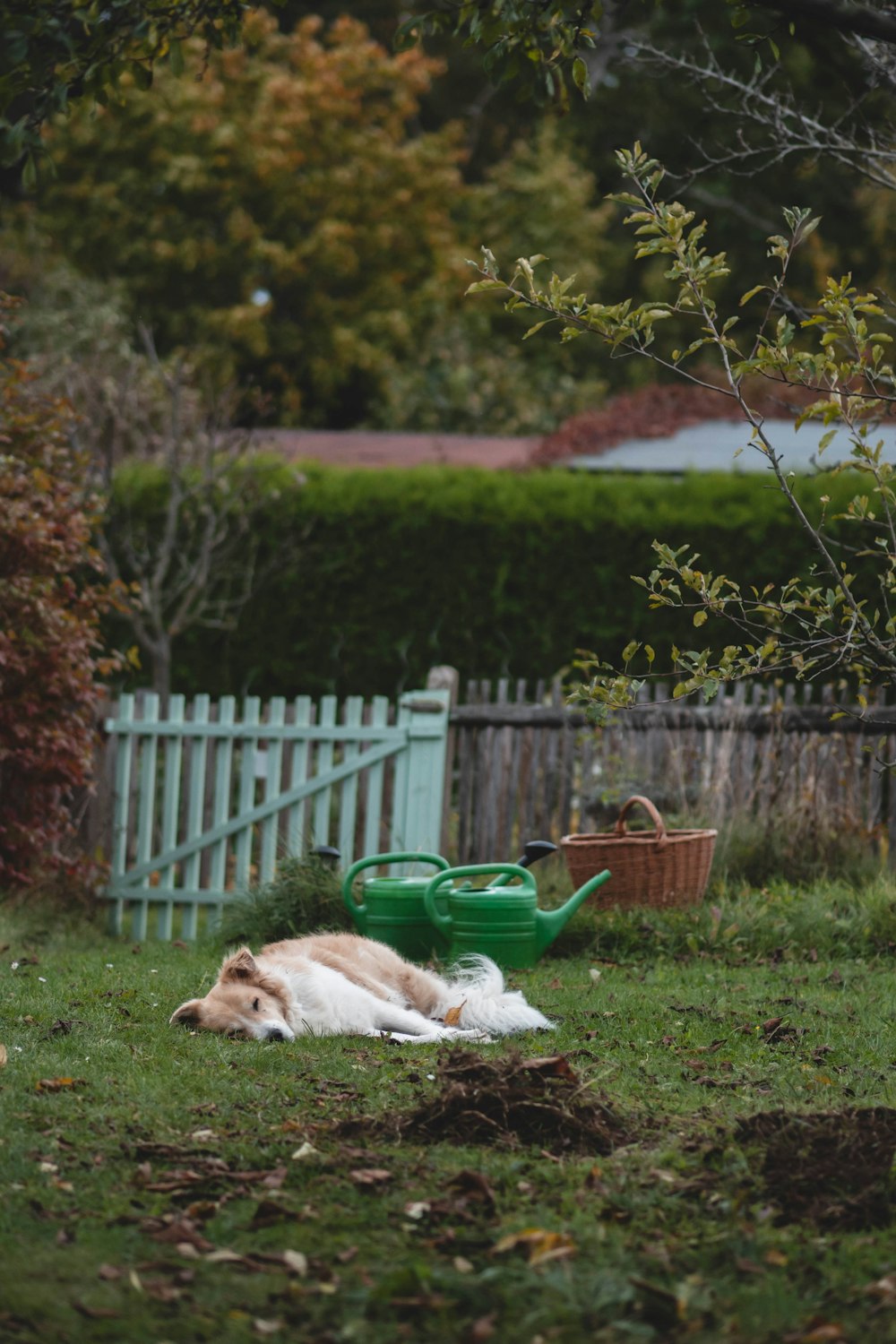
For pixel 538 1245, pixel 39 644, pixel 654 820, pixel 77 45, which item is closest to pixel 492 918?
pixel 654 820

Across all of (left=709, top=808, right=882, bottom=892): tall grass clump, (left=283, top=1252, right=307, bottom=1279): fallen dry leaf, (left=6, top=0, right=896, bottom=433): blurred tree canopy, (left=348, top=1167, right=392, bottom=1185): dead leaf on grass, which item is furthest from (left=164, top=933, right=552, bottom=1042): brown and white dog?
(left=6, top=0, right=896, bottom=433): blurred tree canopy

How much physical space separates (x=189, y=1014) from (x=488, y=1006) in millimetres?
1054

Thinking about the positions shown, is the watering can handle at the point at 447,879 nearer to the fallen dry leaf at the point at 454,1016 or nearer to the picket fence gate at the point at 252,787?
the fallen dry leaf at the point at 454,1016

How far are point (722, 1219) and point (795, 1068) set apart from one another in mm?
1591

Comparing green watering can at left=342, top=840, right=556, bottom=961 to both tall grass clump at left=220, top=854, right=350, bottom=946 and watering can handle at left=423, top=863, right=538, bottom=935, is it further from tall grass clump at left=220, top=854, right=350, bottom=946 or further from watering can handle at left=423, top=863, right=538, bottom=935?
tall grass clump at left=220, top=854, right=350, bottom=946

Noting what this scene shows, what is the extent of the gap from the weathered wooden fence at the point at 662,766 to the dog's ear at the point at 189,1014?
3592 millimetres

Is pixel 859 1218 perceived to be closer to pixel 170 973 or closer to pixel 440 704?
pixel 170 973

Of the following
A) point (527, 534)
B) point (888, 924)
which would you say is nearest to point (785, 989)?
point (888, 924)

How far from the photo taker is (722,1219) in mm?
3047

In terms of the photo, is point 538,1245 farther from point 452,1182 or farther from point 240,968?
point 240,968

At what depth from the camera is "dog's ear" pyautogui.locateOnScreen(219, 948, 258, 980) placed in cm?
500

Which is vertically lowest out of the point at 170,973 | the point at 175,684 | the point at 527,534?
the point at 170,973

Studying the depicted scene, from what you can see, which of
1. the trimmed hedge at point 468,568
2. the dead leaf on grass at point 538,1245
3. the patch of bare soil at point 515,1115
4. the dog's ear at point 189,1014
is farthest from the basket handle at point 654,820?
the dead leaf on grass at point 538,1245

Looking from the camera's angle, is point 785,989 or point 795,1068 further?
point 785,989
